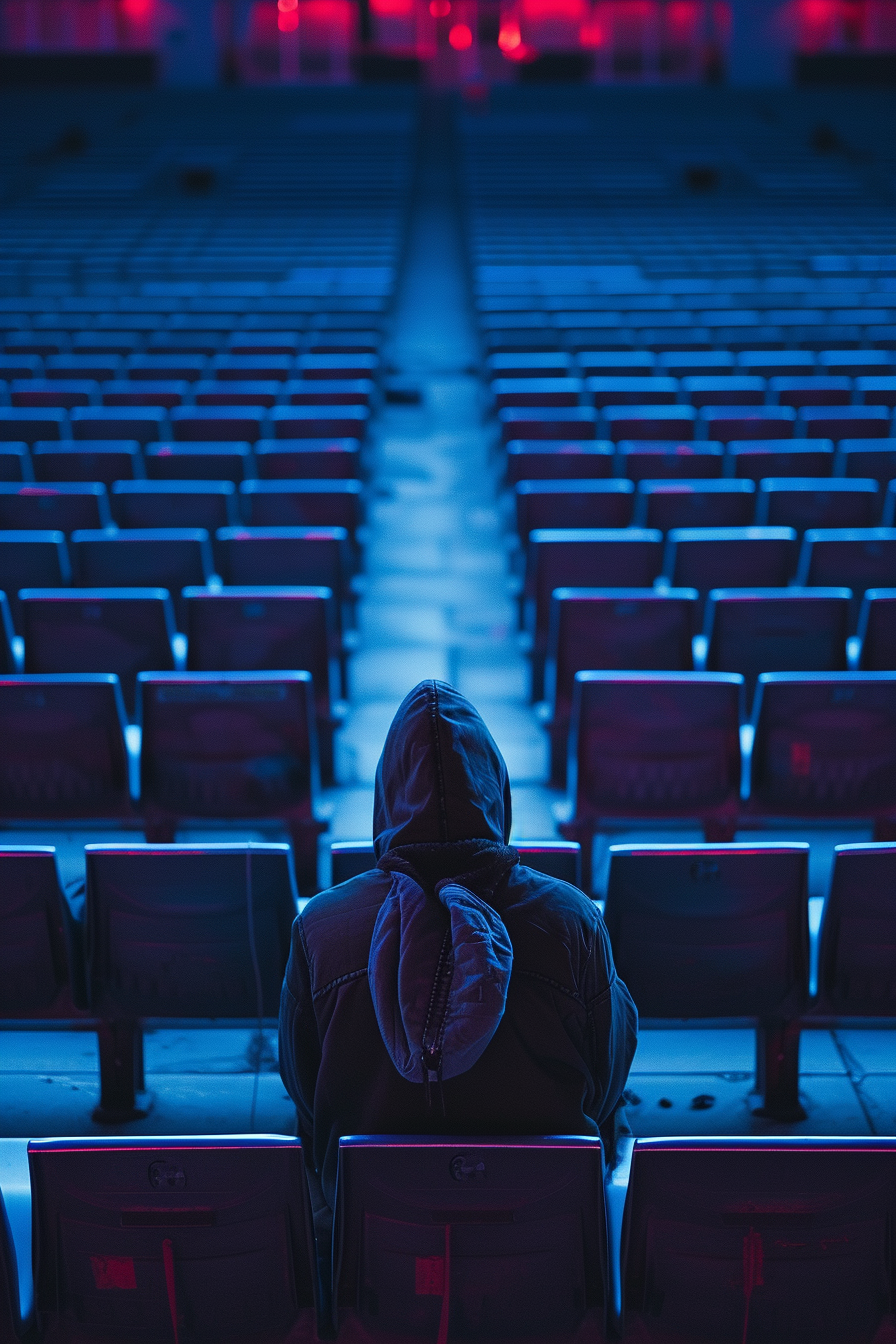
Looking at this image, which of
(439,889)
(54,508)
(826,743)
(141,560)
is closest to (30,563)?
(141,560)

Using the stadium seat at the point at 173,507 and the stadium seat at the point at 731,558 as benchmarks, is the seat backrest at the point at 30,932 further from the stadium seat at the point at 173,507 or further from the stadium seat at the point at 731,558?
the stadium seat at the point at 731,558

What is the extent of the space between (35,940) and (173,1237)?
867mm

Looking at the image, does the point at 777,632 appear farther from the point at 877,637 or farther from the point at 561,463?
the point at 561,463

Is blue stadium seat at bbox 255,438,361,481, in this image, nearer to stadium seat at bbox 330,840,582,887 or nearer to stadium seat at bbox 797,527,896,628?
stadium seat at bbox 797,527,896,628

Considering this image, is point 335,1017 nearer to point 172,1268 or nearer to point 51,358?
point 172,1268

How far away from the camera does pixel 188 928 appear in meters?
2.21

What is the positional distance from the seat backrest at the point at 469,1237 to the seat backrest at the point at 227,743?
1.54 metres


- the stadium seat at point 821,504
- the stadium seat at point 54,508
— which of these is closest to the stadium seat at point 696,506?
the stadium seat at point 821,504

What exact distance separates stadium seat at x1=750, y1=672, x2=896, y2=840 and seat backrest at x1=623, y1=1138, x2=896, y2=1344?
5.15ft

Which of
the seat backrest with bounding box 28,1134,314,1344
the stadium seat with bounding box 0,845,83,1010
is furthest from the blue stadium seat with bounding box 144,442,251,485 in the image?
the seat backrest with bounding box 28,1134,314,1344

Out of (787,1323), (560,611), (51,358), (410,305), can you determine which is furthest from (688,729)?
(410,305)

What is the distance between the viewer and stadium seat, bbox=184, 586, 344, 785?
10.9 feet

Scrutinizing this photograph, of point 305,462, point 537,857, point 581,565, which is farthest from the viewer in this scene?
point 305,462

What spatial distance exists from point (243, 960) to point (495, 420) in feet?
14.3
